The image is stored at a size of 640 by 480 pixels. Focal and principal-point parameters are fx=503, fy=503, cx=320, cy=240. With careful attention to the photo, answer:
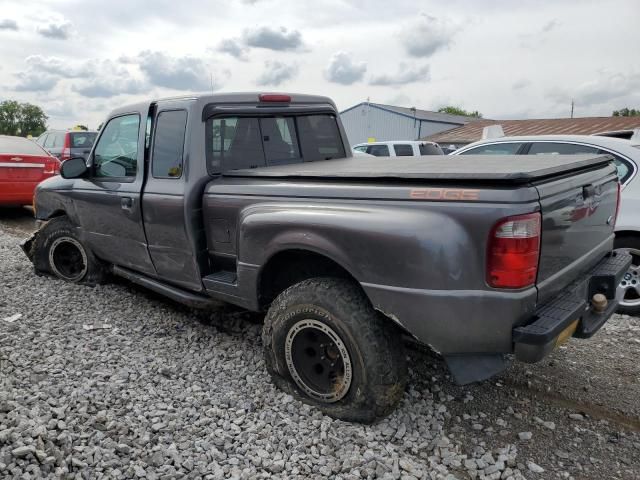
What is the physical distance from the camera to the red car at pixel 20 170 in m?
8.88

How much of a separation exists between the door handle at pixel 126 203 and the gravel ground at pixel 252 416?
1.02m

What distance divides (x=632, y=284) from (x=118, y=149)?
4.85 m

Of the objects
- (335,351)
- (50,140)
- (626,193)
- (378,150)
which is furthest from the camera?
(378,150)

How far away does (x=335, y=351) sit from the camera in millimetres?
2912

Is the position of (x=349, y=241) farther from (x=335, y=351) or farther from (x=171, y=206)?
(x=171, y=206)

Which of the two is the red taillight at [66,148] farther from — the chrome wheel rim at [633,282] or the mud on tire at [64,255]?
the chrome wheel rim at [633,282]

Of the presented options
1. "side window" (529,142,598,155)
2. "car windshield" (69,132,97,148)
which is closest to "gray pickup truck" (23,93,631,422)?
"side window" (529,142,598,155)

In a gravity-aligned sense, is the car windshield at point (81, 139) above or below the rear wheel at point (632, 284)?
above

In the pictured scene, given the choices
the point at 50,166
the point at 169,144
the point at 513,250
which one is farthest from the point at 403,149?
the point at 513,250

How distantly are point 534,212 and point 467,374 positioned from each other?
86cm

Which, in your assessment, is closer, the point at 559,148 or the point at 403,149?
the point at 559,148

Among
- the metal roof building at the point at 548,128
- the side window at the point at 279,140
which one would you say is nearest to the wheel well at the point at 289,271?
the side window at the point at 279,140

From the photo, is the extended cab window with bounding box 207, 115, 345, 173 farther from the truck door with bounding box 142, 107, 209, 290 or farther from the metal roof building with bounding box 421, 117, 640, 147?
the metal roof building with bounding box 421, 117, 640, 147

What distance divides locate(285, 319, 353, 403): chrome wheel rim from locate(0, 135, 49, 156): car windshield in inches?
326
